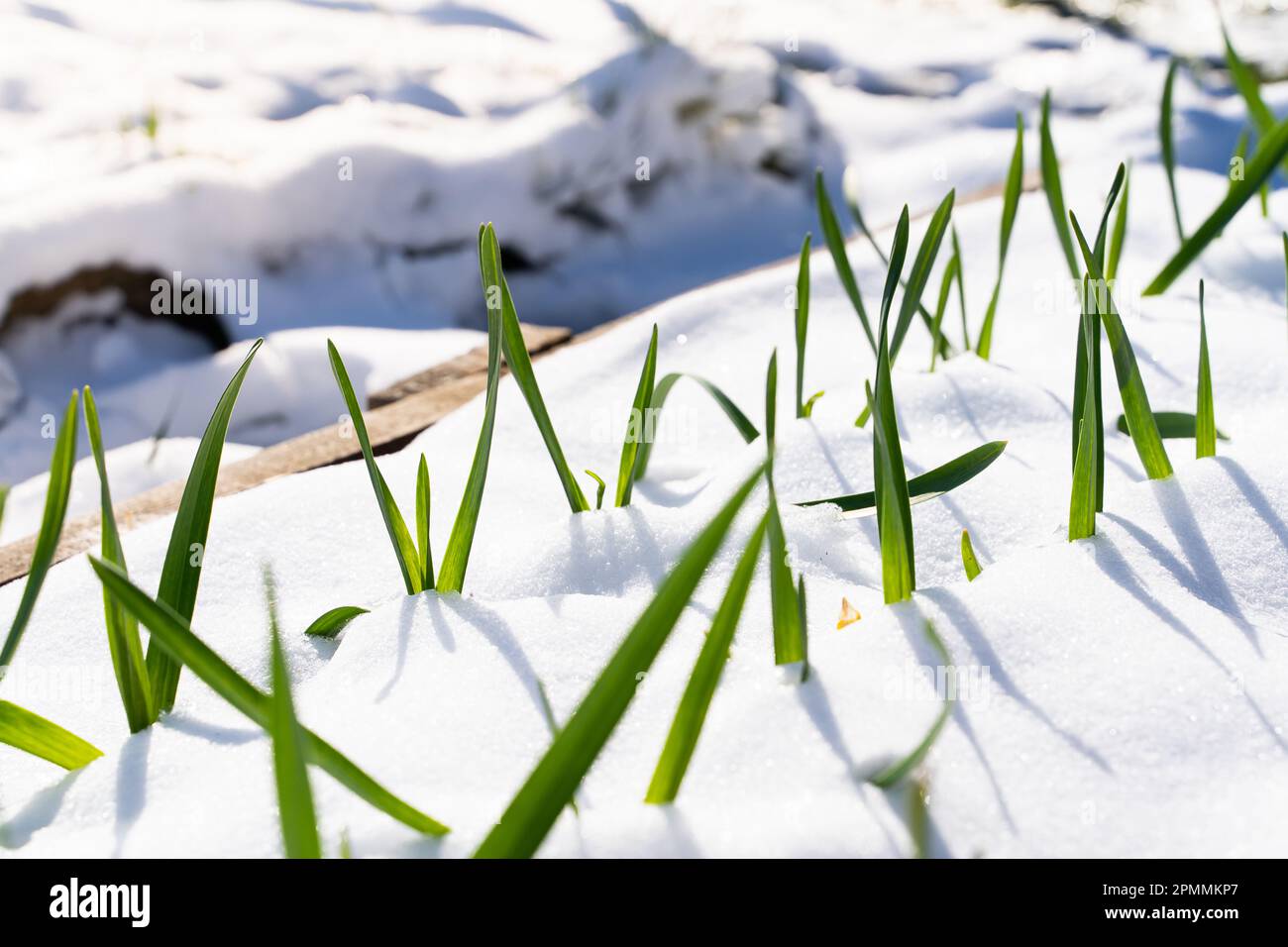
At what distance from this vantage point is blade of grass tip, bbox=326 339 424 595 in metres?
0.79

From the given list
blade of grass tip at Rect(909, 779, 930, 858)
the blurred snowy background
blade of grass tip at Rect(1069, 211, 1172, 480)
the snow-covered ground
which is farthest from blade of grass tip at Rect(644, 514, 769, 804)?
the blurred snowy background

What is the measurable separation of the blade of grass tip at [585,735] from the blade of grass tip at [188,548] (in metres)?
0.37

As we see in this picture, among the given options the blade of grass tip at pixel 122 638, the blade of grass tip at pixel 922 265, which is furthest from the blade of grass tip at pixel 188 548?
the blade of grass tip at pixel 922 265

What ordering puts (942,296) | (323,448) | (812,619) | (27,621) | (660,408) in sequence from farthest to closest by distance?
(323,448) → (942,296) → (660,408) → (812,619) → (27,621)

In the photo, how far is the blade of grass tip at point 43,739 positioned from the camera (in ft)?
2.15

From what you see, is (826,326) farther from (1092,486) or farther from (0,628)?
(0,628)

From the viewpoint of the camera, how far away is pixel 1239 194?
3.59 feet

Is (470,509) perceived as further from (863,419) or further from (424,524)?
(863,419)

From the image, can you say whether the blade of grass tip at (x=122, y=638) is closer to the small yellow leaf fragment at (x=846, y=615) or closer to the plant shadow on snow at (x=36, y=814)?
the plant shadow on snow at (x=36, y=814)

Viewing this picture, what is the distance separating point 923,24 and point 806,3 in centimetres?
51

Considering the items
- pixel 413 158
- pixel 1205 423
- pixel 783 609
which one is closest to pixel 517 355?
pixel 783 609

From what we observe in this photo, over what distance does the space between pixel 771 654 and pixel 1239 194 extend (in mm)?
780

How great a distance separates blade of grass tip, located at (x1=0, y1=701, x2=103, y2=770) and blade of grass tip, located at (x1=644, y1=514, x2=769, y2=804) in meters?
0.39

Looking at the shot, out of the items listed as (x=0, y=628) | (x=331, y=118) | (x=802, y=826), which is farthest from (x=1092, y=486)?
(x=331, y=118)
